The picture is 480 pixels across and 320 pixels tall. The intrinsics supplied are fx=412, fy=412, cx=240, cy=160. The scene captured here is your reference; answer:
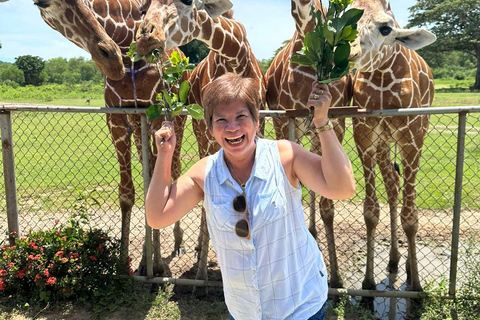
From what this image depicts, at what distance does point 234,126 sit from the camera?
1801mm

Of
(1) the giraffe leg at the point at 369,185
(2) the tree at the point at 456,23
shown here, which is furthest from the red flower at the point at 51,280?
(2) the tree at the point at 456,23

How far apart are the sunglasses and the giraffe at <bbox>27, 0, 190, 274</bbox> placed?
89.6 inches

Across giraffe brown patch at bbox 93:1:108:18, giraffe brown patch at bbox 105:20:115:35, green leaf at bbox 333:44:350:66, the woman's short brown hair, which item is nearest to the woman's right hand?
the woman's short brown hair

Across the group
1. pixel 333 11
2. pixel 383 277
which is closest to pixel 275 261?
pixel 333 11

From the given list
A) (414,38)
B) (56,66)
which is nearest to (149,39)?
(414,38)

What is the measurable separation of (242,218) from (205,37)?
8.90 ft

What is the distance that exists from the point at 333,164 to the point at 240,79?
58 centimetres

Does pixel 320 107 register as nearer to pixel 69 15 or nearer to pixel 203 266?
pixel 203 266

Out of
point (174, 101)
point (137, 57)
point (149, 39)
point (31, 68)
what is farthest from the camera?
point (31, 68)

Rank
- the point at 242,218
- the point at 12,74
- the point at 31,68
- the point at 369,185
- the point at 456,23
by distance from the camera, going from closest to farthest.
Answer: the point at 242,218
the point at 369,185
the point at 456,23
the point at 12,74
the point at 31,68

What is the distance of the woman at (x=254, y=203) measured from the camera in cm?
180

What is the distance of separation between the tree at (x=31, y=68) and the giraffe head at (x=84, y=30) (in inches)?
2433

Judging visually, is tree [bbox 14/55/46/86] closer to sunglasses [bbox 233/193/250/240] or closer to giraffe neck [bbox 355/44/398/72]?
giraffe neck [bbox 355/44/398/72]

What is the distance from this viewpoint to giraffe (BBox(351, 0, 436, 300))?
3602 millimetres
